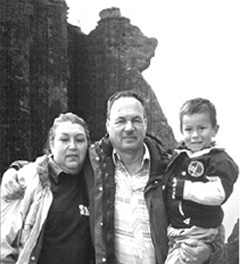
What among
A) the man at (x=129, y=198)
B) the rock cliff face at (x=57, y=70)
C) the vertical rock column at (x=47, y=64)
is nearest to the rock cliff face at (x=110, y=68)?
the rock cliff face at (x=57, y=70)

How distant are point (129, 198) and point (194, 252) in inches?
15.5

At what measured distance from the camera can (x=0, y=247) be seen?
2.72 m

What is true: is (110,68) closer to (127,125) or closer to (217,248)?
(127,125)

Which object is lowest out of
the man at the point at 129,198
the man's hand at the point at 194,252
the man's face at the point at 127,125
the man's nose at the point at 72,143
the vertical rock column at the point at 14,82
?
the man's hand at the point at 194,252

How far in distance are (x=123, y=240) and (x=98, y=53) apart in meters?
9.08

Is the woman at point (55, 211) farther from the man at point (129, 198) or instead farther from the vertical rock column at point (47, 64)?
the vertical rock column at point (47, 64)

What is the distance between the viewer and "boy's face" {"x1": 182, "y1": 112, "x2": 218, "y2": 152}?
2.72 meters

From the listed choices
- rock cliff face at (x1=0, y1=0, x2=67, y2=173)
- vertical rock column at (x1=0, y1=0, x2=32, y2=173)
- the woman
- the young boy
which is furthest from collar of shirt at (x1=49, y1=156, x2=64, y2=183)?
vertical rock column at (x1=0, y1=0, x2=32, y2=173)

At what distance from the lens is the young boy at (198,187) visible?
256 centimetres

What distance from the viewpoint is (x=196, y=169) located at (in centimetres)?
262

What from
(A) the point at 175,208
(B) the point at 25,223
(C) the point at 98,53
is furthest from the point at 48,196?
(C) the point at 98,53

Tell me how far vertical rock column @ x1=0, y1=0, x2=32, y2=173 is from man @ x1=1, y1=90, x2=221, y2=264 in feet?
17.6

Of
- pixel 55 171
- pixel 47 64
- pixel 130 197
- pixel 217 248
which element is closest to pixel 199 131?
pixel 130 197

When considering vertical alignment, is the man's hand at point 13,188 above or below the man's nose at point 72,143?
below
